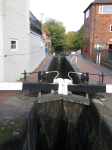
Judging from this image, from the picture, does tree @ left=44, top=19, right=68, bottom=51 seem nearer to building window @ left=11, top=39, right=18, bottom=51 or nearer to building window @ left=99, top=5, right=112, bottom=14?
building window @ left=99, top=5, right=112, bottom=14

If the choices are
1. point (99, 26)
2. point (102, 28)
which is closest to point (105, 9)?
point (99, 26)

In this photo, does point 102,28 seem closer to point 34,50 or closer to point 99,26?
point 99,26

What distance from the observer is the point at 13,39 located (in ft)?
26.7

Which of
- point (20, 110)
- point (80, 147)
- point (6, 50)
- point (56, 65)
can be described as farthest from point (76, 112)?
point (56, 65)

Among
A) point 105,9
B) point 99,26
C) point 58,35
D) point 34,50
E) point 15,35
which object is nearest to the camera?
point 15,35

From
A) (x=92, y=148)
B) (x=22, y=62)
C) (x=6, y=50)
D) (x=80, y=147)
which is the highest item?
(x=6, y=50)

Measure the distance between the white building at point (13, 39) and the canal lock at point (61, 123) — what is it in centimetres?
275

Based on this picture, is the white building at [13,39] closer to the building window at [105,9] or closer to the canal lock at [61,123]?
the canal lock at [61,123]

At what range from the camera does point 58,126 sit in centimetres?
622

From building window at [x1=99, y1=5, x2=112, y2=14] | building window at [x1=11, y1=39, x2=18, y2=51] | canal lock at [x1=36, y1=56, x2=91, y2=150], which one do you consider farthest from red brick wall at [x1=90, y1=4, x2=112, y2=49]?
canal lock at [x1=36, y1=56, x2=91, y2=150]

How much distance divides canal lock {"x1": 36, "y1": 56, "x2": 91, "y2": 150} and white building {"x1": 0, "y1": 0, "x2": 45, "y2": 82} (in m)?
2.75

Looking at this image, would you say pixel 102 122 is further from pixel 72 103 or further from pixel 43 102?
pixel 43 102

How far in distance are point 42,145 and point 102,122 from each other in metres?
2.80

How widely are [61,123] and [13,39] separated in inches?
197
